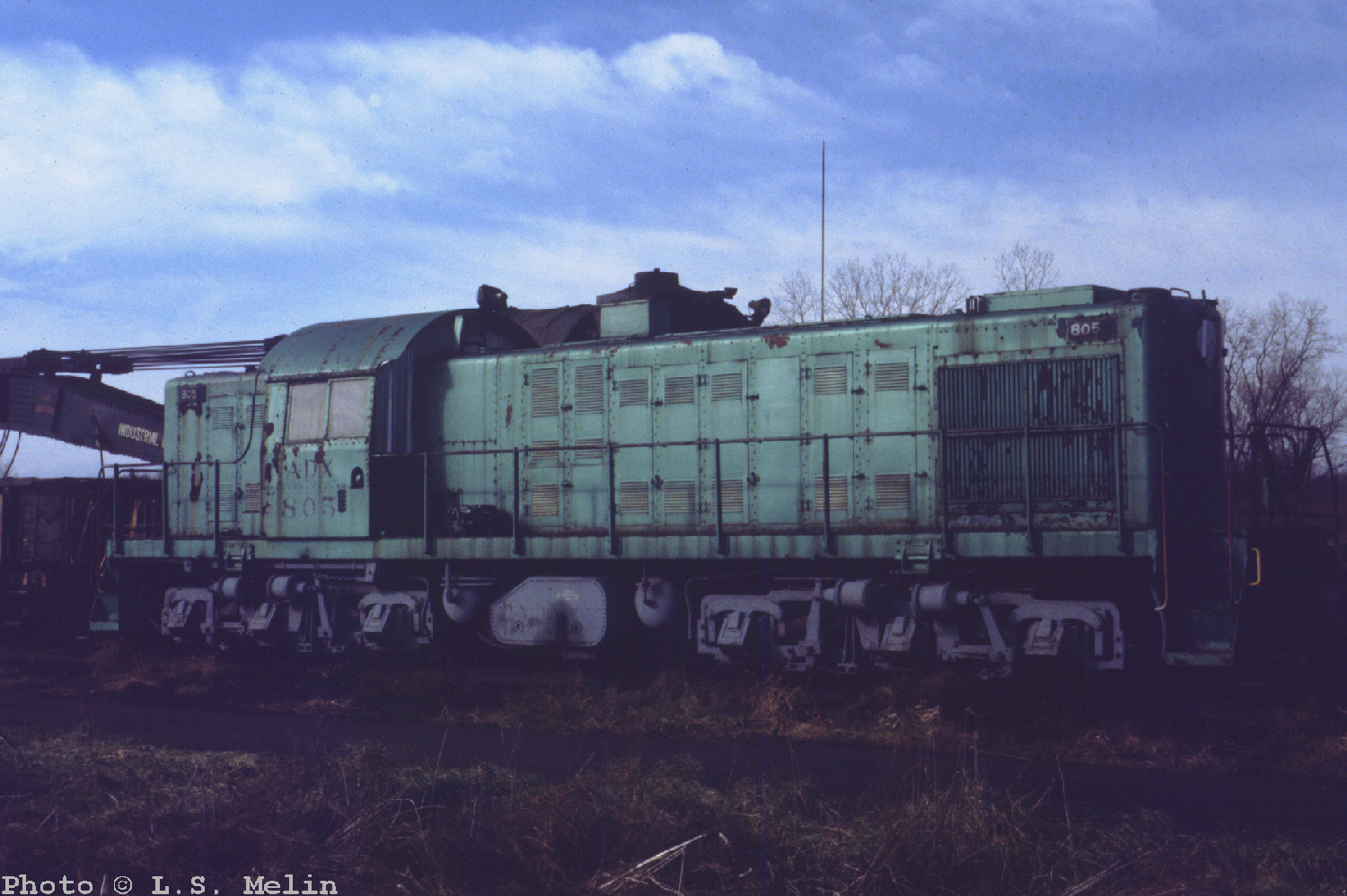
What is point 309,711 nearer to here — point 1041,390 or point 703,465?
point 703,465

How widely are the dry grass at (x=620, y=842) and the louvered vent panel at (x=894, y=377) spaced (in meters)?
4.69

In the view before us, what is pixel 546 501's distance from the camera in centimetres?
1155

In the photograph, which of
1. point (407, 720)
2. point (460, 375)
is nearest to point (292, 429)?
point (460, 375)

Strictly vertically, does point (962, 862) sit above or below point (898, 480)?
below

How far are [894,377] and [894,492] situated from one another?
104cm

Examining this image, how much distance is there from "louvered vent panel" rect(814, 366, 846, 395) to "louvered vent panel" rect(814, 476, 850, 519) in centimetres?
80

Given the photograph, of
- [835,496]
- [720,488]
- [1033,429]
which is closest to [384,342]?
[720,488]

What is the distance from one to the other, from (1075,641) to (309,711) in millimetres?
6596

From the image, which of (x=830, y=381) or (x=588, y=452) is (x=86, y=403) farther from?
(x=830, y=381)

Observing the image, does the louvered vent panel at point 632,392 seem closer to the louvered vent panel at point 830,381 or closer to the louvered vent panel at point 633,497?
the louvered vent panel at point 633,497

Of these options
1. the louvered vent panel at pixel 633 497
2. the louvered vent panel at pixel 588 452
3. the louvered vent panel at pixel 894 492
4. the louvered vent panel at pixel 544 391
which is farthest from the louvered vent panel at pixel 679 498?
the louvered vent panel at pixel 894 492

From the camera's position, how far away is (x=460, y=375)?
12.0 meters

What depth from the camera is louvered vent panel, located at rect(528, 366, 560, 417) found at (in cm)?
1158

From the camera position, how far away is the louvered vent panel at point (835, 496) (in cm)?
1030
